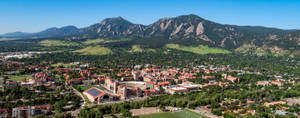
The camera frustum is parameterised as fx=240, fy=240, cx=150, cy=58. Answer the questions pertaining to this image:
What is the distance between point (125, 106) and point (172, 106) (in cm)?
922

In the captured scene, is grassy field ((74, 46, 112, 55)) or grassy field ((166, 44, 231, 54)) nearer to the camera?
grassy field ((74, 46, 112, 55))

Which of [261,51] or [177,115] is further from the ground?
[261,51]

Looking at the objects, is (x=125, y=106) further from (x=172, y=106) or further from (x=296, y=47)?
(x=296, y=47)

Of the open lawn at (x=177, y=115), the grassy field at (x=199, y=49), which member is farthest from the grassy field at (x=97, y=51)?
the open lawn at (x=177, y=115)

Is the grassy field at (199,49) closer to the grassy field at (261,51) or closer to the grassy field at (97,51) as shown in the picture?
the grassy field at (261,51)

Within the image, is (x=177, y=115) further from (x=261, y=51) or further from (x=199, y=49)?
(x=261, y=51)

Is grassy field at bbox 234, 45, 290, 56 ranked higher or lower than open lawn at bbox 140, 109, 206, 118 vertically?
higher

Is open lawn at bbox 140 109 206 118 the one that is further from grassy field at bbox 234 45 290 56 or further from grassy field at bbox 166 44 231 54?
grassy field at bbox 166 44 231 54

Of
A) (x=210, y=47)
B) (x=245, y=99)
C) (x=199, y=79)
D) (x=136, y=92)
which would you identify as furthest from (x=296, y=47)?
(x=136, y=92)

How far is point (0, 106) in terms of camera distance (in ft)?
143

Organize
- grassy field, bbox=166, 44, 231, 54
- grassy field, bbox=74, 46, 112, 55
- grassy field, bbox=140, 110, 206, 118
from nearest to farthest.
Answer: grassy field, bbox=140, 110, 206, 118 → grassy field, bbox=74, 46, 112, 55 → grassy field, bbox=166, 44, 231, 54

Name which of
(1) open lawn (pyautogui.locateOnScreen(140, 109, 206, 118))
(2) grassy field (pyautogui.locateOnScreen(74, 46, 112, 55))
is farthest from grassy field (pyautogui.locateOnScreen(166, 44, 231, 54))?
(1) open lawn (pyautogui.locateOnScreen(140, 109, 206, 118))

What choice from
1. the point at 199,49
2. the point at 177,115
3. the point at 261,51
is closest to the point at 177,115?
the point at 177,115

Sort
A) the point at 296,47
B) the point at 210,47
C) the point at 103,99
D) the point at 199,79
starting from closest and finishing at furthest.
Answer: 1. the point at 103,99
2. the point at 199,79
3. the point at 296,47
4. the point at 210,47
